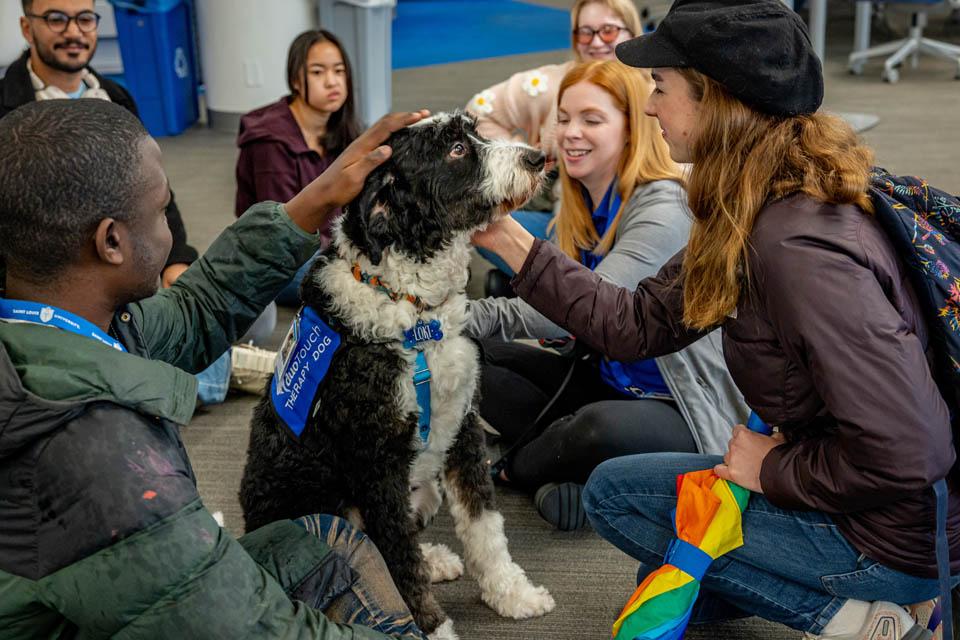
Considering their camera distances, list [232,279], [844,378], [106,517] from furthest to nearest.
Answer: [232,279]
[844,378]
[106,517]

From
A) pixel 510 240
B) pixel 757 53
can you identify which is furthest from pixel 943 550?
pixel 510 240

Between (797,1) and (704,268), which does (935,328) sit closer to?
(704,268)

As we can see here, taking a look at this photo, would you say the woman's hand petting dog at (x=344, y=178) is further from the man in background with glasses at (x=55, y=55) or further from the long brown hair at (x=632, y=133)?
the man in background with glasses at (x=55, y=55)

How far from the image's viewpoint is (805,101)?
5.43 feet

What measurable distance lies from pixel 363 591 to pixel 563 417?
1.21m

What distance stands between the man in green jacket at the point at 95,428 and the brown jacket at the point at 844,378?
2.70ft

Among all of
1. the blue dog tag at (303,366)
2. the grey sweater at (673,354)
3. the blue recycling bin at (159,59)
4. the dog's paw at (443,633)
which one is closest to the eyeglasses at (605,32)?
the grey sweater at (673,354)

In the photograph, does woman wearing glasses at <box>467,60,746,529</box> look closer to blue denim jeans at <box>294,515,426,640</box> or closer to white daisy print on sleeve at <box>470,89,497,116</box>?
blue denim jeans at <box>294,515,426,640</box>

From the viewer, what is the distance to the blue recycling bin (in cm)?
691

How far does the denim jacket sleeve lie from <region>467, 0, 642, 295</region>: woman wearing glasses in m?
1.82

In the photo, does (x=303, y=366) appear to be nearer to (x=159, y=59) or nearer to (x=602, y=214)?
(x=602, y=214)

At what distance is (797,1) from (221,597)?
33.0 feet

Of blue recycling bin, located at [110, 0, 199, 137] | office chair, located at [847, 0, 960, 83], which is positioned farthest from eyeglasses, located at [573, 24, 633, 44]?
office chair, located at [847, 0, 960, 83]

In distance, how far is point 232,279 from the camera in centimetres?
189
